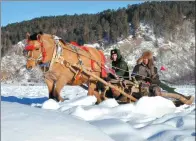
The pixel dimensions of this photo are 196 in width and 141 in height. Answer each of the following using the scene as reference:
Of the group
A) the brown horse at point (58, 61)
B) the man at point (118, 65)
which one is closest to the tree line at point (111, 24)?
the man at point (118, 65)

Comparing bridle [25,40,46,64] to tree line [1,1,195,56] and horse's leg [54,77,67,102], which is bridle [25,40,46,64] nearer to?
horse's leg [54,77,67,102]

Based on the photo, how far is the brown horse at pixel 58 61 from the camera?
6418mm

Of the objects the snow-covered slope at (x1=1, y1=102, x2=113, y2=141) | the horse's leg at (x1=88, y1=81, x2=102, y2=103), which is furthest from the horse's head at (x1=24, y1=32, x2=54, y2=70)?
the snow-covered slope at (x1=1, y1=102, x2=113, y2=141)

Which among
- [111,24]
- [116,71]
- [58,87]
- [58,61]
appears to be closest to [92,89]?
[116,71]

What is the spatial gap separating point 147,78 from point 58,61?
1.67m

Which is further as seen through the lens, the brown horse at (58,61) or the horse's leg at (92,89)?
the horse's leg at (92,89)

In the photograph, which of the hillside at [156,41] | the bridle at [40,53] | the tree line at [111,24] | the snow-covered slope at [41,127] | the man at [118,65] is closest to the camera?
the snow-covered slope at [41,127]

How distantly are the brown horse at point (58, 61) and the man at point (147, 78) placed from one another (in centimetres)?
78

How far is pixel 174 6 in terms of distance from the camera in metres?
64.9

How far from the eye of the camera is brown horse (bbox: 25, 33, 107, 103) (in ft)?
21.1

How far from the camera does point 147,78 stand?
7.02 meters

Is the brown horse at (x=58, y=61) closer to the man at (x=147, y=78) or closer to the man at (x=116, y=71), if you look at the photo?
the man at (x=116, y=71)

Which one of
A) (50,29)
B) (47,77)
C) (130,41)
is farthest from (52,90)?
(50,29)

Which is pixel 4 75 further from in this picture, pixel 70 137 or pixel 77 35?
pixel 77 35
